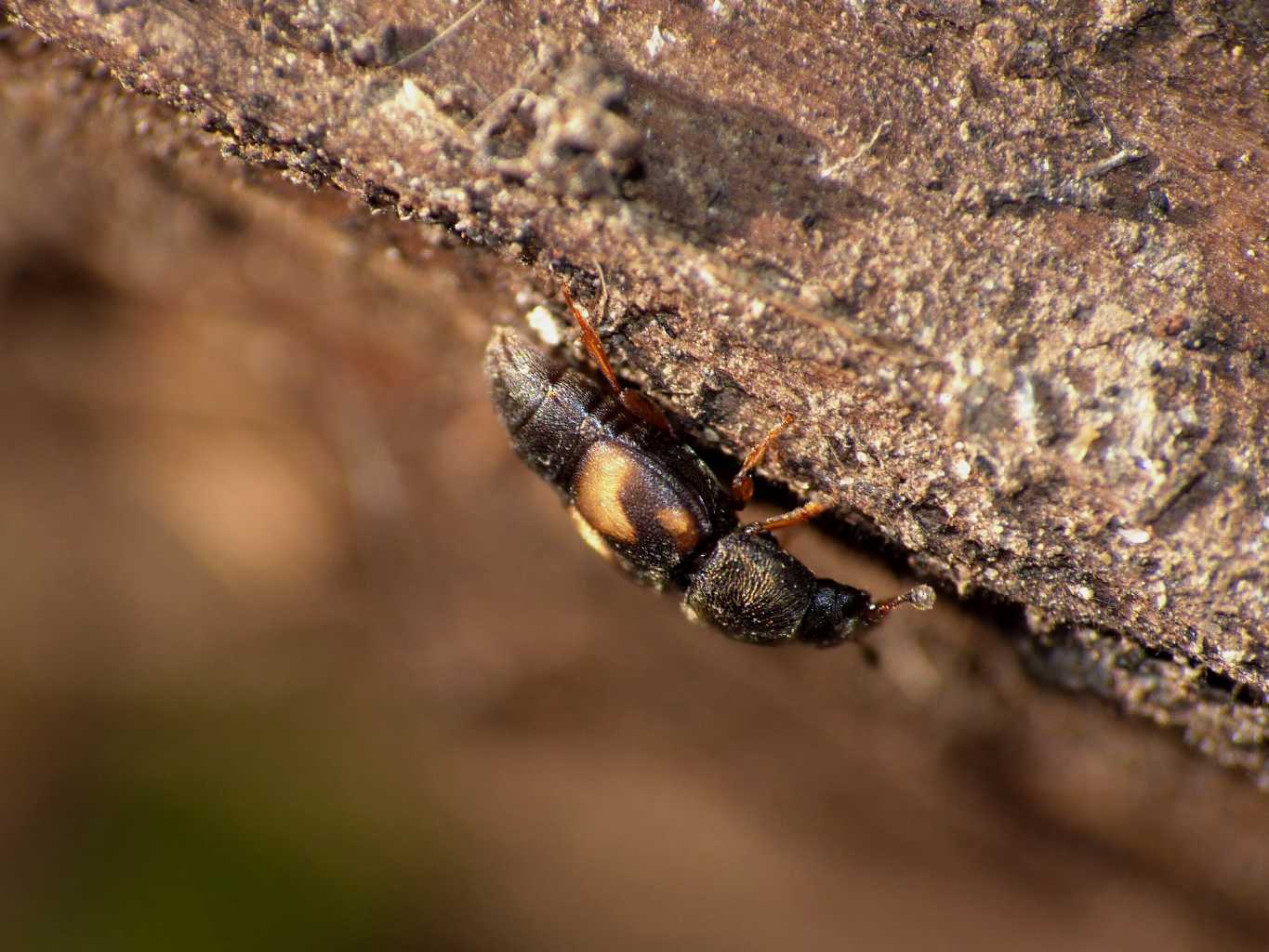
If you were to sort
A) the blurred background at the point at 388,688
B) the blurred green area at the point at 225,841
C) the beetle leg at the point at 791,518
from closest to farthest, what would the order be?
1. the beetle leg at the point at 791,518
2. the blurred background at the point at 388,688
3. the blurred green area at the point at 225,841

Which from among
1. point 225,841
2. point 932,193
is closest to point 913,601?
point 932,193

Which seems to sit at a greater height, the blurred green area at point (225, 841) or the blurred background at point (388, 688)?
the blurred background at point (388, 688)

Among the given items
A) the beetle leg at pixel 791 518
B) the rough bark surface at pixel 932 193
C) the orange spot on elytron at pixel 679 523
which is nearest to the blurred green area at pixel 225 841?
the orange spot on elytron at pixel 679 523

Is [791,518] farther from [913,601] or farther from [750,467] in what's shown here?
[913,601]

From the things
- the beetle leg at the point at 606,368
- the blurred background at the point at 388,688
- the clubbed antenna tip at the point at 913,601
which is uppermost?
the clubbed antenna tip at the point at 913,601

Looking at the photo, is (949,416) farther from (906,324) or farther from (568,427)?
(568,427)

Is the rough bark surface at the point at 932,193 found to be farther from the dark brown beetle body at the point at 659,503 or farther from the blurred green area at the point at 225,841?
the blurred green area at the point at 225,841

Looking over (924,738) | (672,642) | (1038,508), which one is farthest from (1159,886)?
(1038,508)

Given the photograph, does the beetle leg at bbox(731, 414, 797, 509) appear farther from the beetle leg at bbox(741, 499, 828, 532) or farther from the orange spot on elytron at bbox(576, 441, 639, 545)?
the orange spot on elytron at bbox(576, 441, 639, 545)
